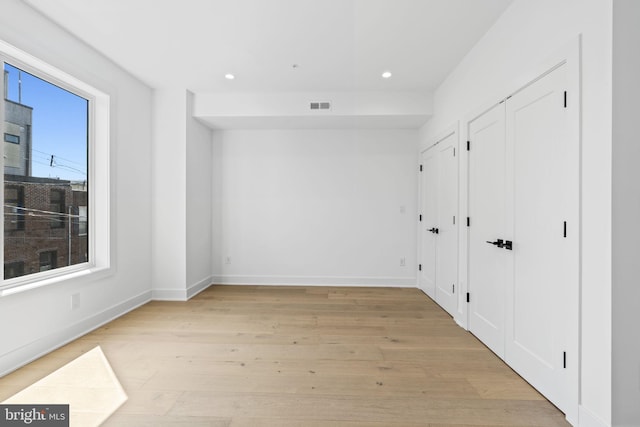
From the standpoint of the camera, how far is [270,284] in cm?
488

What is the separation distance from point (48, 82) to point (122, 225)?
156 cm

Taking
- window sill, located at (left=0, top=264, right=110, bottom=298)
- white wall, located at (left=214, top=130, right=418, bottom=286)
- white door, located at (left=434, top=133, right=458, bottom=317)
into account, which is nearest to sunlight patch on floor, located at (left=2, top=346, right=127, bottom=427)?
window sill, located at (left=0, top=264, right=110, bottom=298)

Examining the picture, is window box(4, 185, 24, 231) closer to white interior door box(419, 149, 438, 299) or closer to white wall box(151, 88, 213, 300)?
white wall box(151, 88, 213, 300)

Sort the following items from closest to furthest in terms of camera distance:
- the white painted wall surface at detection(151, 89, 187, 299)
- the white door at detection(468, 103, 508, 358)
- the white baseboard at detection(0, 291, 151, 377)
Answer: the white baseboard at detection(0, 291, 151, 377) < the white door at detection(468, 103, 508, 358) < the white painted wall surface at detection(151, 89, 187, 299)

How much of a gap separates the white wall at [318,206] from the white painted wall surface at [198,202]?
227 mm

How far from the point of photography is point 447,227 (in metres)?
3.61

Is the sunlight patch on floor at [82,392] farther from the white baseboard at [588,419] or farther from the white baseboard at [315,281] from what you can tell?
the white baseboard at [588,419]

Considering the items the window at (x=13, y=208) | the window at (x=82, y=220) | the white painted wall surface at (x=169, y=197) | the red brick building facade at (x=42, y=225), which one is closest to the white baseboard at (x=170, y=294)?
the white painted wall surface at (x=169, y=197)

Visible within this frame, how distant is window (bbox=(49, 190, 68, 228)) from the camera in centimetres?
282

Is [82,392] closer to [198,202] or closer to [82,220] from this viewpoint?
[82,220]

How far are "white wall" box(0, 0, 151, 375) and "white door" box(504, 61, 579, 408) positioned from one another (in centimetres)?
382

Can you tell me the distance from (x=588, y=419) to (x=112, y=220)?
14.1 feet

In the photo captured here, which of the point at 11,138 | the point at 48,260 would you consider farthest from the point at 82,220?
Answer: the point at 11,138

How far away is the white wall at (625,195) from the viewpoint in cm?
147
